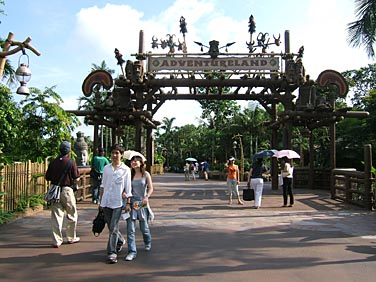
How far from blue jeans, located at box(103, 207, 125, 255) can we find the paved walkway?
230 mm

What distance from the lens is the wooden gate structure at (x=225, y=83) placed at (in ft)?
49.0

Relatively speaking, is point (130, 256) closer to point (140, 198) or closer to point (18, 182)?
point (140, 198)

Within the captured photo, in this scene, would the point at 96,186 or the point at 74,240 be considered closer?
the point at 74,240

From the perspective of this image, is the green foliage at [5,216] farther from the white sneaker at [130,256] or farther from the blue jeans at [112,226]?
the white sneaker at [130,256]

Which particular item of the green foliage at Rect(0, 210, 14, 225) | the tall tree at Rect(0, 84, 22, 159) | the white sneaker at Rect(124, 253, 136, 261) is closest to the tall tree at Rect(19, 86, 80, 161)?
the tall tree at Rect(0, 84, 22, 159)

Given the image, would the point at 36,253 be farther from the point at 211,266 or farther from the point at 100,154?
the point at 100,154

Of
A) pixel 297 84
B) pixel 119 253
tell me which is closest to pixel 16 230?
pixel 119 253

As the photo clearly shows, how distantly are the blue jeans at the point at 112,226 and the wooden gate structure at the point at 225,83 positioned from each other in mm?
9234

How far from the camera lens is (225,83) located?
15.8 meters

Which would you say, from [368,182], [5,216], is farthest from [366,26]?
[5,216]

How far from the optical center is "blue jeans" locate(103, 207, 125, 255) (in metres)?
5.48

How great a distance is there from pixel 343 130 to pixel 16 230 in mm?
17800

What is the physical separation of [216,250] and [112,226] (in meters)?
1.74

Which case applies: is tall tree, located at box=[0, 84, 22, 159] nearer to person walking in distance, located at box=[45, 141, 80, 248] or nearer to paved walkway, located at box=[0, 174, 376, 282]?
paved walkway, located at box=[0, 174, 376, 282]
